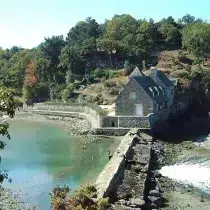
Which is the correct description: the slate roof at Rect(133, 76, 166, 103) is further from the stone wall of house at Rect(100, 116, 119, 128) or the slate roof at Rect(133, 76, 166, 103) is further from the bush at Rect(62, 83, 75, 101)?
the bush at Rect(62, 83, 75, 101)

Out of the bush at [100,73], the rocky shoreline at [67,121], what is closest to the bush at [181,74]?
the bush at [100,73]

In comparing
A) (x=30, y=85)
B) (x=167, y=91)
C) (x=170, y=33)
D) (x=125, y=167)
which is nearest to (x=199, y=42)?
(x=170, y=33)

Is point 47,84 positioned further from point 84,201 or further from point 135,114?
point 84,201

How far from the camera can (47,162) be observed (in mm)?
40344

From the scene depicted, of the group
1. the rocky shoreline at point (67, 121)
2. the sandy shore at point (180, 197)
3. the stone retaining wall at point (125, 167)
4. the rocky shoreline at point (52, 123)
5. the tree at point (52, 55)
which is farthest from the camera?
the tree at point (52, 55)

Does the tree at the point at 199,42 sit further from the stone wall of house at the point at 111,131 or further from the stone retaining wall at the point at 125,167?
the stone retaining wall at the point at 125,167

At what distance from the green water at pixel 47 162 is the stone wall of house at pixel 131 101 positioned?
5411 mm

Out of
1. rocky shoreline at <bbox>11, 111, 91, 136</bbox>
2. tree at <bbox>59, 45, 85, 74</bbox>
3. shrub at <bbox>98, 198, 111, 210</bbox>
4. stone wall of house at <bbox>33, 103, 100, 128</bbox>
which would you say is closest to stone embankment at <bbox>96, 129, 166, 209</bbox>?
shrub at <bbox>98, 198, 111, 210</bbox>

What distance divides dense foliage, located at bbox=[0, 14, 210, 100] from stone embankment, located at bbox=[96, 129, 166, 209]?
136 feet

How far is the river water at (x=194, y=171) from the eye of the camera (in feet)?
103

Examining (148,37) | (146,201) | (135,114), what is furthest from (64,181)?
(148,37)

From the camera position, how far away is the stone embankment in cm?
2592

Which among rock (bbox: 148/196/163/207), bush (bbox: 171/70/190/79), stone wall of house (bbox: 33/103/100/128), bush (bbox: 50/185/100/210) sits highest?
bush (bbox: 171/70/190/79)

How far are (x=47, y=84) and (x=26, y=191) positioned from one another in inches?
2264
